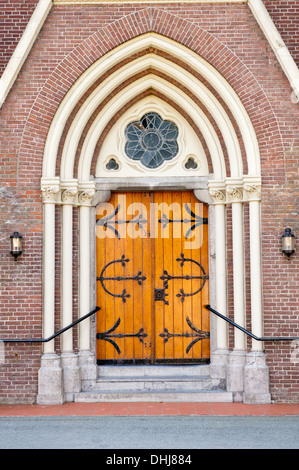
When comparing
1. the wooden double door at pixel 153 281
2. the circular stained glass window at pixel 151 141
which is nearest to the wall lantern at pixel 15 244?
the wooden double door at pixel 153 281

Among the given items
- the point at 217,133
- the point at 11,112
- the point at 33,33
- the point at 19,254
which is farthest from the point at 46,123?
the point at 217,133

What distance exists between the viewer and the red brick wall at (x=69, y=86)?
27.2 ft

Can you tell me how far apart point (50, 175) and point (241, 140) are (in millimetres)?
2829

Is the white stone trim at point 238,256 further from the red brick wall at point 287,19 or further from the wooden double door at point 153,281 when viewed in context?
the red brick wall at point 287,19

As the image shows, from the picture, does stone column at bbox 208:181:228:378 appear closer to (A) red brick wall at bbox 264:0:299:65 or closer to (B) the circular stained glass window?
(B) the circular stained glass window

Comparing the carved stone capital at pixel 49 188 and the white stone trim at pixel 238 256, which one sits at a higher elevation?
the carved stone capital at pixel 49 188

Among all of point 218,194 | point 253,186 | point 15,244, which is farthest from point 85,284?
point 253,186

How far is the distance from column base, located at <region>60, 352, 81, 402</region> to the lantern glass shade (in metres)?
3.41

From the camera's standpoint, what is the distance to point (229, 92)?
858 cm

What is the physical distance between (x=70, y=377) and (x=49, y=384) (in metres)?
0.35

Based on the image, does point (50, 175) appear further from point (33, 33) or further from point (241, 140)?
point (241, 140)

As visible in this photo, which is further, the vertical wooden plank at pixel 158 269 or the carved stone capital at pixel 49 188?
the vertical wooden plank at pixel 158 269

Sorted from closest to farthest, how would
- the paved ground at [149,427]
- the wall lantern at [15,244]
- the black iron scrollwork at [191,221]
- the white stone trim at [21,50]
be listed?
the paved ground at [149,427] < the wall lantern at [15,244] < the white stone trim at [21,50] < the black iron scrollwork at [191,221]
